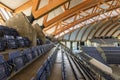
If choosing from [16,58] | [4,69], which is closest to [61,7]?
[16,58]

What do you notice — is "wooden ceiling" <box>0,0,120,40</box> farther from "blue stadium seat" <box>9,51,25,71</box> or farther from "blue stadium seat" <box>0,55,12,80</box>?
"blue stadium seat" <box>0,55,12,80</box>

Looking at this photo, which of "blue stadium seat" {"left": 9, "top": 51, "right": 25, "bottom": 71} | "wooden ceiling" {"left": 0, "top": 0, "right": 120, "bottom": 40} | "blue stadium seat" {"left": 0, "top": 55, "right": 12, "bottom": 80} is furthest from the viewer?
"wooden ceiling" {"left": 0, "top": 0, "right": 120, "bottom": 40}

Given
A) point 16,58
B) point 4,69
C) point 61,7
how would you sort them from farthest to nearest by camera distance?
point 61,7 < point 16,58 < point 4,69

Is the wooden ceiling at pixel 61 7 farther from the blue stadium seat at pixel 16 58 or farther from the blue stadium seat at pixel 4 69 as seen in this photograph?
the blue stadium seat at pixel 4 69

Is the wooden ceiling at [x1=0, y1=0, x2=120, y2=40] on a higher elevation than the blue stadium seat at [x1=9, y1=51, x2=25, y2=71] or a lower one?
higher

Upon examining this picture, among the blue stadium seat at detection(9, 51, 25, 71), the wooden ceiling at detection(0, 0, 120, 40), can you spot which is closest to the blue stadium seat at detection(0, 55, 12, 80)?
the blue stadium seat at detection(9, 51, 25, 71)

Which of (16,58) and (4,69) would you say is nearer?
(4,69)

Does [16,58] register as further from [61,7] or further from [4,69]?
[61,7]

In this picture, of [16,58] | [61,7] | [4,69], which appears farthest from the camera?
[61,7]

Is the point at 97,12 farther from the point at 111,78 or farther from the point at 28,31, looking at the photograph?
the point at 111,78

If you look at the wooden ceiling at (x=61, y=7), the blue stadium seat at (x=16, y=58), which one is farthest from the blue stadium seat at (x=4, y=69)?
the wooden ceiling at (x=61, y=7)

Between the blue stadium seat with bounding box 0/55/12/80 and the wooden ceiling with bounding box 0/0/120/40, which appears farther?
the wooden ceiling with bounding box 0/0/120/40

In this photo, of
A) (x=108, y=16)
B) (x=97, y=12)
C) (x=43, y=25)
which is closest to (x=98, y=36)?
(x=108, y=16)

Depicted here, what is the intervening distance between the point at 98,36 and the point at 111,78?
95.1 feet
